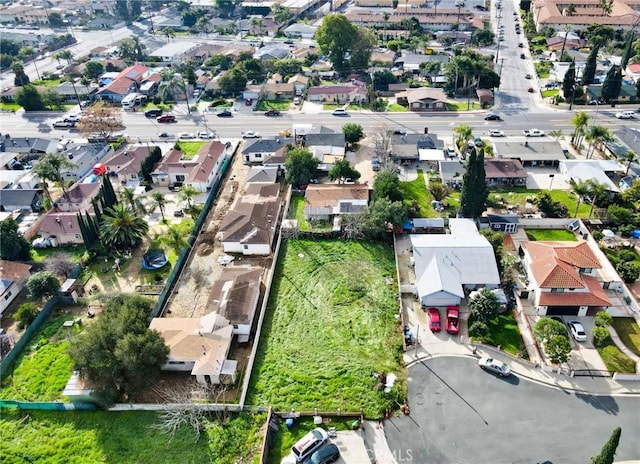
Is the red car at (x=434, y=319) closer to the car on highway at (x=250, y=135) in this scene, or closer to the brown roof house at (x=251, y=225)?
the brown roof house at (x=251, y=225)

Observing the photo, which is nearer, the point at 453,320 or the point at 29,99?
the point at 453,320

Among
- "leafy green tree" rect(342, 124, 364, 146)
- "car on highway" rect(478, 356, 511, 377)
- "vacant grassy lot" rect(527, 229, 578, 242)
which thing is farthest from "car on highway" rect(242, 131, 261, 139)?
"car on highway" rect(478, 356, 511, 377)

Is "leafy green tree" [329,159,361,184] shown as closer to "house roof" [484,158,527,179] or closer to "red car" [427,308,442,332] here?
"house roof" [484,158,527,179]

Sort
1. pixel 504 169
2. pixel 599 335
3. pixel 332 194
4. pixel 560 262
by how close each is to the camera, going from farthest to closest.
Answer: pixel 504 169, pixel 332 194, pixel 560 262, pixel 599 335

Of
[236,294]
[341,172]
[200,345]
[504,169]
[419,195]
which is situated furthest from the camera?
[504,169]

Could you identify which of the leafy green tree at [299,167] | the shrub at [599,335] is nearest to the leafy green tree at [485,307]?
the shrub at [599,335]

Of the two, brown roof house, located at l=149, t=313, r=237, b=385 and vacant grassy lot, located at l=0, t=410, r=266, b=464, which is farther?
brown roof house, located at l=149, t=313, r=237, b=385

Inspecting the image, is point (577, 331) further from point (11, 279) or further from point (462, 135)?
point (11, 279)

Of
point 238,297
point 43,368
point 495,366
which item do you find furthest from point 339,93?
point 43,368
